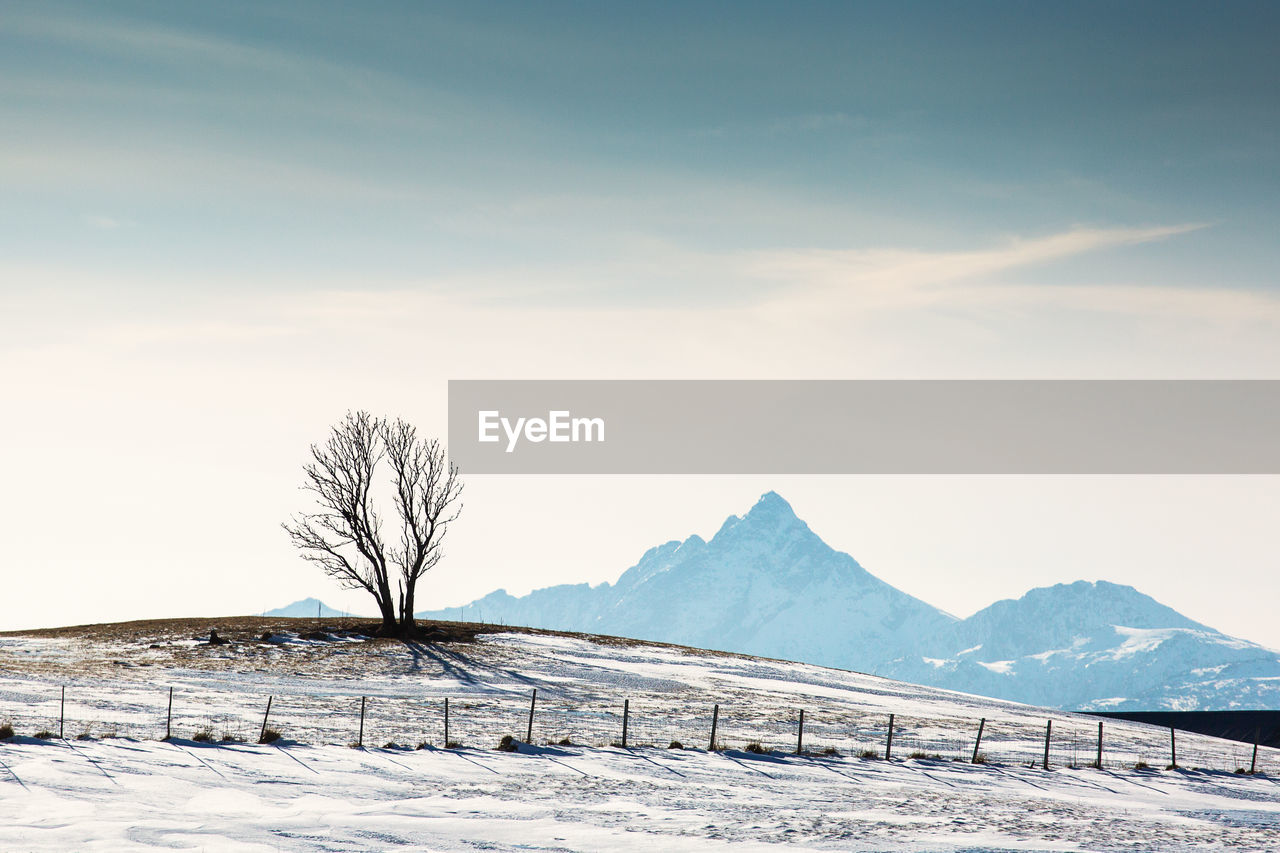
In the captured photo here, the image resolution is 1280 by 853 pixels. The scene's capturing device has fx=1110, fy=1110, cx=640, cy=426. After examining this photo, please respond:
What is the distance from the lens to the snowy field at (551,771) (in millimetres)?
26562

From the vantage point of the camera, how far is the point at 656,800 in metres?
31.2

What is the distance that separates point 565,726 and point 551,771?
1127cm

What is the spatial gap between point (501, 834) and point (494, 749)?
12.9 metres

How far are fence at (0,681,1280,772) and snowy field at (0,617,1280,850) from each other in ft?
0.87

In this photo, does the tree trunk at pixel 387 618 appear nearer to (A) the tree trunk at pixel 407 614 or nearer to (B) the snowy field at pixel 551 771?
(A) the tree trunk at pixel 407 614

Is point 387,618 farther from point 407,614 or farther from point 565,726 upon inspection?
point 565,726

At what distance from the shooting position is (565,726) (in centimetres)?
4641

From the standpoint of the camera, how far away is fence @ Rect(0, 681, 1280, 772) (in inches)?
1593

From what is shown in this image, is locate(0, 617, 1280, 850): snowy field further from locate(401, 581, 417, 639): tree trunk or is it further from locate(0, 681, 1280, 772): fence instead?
locate(401, 581, 417, 639): tree trunk

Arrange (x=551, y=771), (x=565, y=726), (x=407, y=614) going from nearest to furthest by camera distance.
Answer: (x=551, y=771)
(x=565, y=726)
(x=407, y=614)

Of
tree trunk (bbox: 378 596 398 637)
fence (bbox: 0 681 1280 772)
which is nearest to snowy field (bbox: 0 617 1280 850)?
fence (bbox: 0 681 1280 772)

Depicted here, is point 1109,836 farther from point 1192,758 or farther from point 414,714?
point 414,714

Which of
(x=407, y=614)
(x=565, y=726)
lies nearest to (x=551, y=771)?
(x=565, y=726)

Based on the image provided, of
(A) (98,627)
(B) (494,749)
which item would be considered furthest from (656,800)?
(A) (98,627)
